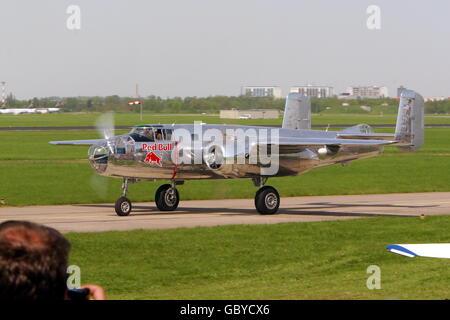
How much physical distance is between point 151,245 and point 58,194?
48.7ft

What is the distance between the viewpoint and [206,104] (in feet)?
272

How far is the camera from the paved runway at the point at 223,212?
23109 mm

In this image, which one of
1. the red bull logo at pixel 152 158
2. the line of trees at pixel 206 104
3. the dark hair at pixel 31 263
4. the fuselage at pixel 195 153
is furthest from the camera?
the line of trees at pixel 206 104

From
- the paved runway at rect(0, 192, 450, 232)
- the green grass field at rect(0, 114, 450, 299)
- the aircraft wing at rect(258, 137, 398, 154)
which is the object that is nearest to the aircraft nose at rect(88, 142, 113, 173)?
the paved runway at rect(0, 192, 450, 232)

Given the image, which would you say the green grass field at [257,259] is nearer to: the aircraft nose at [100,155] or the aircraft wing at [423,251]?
the aircraft nose at [100,155]

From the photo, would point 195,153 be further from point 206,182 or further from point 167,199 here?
point 206,182

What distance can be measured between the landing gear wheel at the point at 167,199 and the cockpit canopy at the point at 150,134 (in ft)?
8.42

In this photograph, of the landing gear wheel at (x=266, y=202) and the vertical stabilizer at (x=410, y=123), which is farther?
the vertical stabilizer at (x=410, y=123)

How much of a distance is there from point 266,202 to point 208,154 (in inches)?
102

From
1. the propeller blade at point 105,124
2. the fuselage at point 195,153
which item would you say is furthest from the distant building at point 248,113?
the fuselage at point 195,153

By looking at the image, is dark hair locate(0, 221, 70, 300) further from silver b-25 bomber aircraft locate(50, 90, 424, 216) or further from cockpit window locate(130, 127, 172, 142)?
cockpit window locate(130, 127, 172, 142)

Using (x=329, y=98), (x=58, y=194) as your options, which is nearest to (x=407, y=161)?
(x=58, y=194)

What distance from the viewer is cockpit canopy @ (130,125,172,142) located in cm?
2473

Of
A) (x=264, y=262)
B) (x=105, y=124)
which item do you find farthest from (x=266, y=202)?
(x=264, y=262)
